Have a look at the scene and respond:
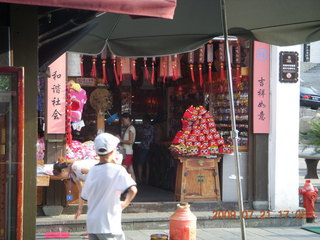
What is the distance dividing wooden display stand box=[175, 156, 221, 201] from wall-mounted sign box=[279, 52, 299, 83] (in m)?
1.89

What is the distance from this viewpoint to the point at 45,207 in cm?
1036

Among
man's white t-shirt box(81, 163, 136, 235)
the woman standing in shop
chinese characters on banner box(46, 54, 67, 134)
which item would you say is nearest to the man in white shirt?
man's white t-shirt box(81, 163, 136, 235)

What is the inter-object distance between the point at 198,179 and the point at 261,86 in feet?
6.58

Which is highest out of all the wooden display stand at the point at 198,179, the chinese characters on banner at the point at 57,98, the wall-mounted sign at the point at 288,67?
the wall-mounted sign at the point at 288,67

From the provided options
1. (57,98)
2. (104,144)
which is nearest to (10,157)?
(104,144)

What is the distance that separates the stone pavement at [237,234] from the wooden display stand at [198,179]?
34.7 inches

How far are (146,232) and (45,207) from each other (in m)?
1.72

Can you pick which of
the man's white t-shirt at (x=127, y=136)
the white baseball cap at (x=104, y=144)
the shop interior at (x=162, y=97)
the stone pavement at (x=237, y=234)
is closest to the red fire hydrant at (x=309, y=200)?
the stone pavement at (x=237, y=234)

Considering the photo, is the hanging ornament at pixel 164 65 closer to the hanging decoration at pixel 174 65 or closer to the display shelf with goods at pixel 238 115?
the hanging decoration at pixel 174 65

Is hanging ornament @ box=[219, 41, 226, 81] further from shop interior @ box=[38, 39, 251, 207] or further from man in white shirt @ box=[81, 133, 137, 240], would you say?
man in white shirt @ box=[81, 133, 137, 240]

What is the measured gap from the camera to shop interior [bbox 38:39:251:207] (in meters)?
11.4

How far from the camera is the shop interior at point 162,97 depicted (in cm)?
1138

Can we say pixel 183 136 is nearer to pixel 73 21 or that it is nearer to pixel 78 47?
pixel 78 47

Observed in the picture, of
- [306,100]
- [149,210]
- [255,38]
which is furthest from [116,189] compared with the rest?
[306,100]
